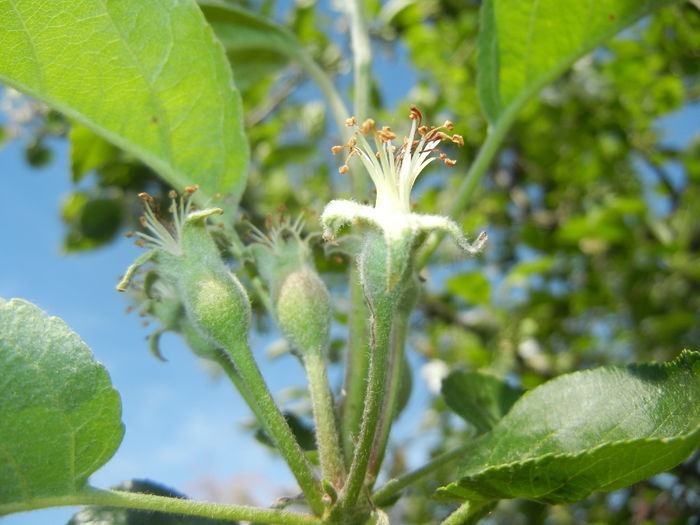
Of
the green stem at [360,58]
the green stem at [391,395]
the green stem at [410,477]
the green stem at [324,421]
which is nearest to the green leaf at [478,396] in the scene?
the green stem at [410,477]

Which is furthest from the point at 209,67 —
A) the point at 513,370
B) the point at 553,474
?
the point at 513,370

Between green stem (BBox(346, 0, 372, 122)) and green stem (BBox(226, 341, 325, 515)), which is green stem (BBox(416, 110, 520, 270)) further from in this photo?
green stem (BBox(226, 341, 325, 515))

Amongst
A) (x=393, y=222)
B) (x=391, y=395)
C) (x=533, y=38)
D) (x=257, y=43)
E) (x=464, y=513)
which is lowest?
(x=464, y=513)

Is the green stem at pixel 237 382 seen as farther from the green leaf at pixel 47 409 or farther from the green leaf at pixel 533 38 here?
the green leaf at pixel 533 38

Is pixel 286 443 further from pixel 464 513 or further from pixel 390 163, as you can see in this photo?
pixel 390 163

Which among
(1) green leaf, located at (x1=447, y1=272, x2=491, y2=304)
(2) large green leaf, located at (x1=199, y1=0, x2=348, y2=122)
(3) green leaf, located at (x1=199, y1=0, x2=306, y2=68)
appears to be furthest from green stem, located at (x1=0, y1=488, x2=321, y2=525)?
(1) green leaf, located at (x1=447, y1=272, x2=491, y2=304)

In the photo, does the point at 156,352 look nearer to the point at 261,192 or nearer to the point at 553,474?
the point at 553,474

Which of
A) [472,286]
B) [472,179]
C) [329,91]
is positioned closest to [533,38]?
[472,179]
